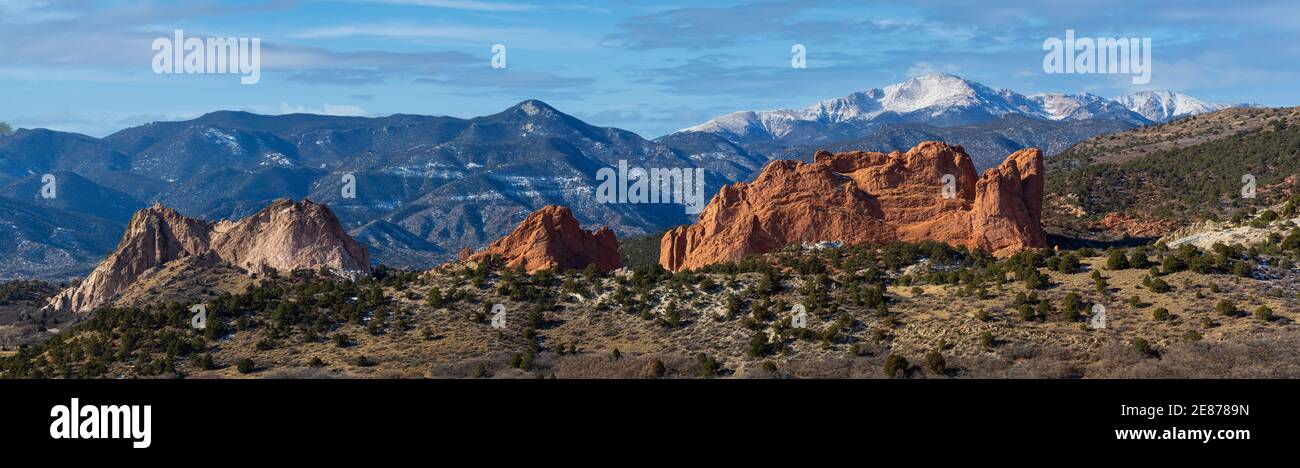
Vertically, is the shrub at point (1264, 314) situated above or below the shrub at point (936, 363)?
above

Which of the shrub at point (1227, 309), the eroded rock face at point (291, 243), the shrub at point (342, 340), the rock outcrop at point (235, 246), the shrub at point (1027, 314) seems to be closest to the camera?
the shrub at point (1227, 309)

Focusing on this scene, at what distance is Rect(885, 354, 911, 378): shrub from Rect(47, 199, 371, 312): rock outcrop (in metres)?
63.7

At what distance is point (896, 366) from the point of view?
2579 inches

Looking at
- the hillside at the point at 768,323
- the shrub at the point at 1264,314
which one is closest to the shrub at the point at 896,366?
the hillside at the point at 768,323

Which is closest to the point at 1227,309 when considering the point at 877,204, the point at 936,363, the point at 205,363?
the point at 936,363

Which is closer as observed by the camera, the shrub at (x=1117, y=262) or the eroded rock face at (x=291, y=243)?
the shrub at (x=1117, y=262)

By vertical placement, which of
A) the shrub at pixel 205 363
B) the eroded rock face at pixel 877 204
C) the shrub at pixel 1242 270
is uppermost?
the eroded rock face at pixel 877 204

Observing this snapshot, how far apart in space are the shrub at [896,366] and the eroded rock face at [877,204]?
113 feet

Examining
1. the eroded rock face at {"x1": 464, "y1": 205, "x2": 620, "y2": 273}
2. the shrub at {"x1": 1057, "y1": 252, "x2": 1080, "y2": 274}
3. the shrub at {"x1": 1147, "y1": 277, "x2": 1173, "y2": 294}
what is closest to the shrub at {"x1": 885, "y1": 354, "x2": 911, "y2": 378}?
the shrub at {"x1": 1147, "y1": 277, "x2": 1173, "y2": 294}

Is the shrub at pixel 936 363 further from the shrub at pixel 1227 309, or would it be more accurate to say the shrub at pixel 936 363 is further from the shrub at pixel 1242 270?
the shrub at pixel 1242 270

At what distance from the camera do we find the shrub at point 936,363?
65.4 metres

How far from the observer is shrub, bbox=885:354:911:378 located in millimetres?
64875
